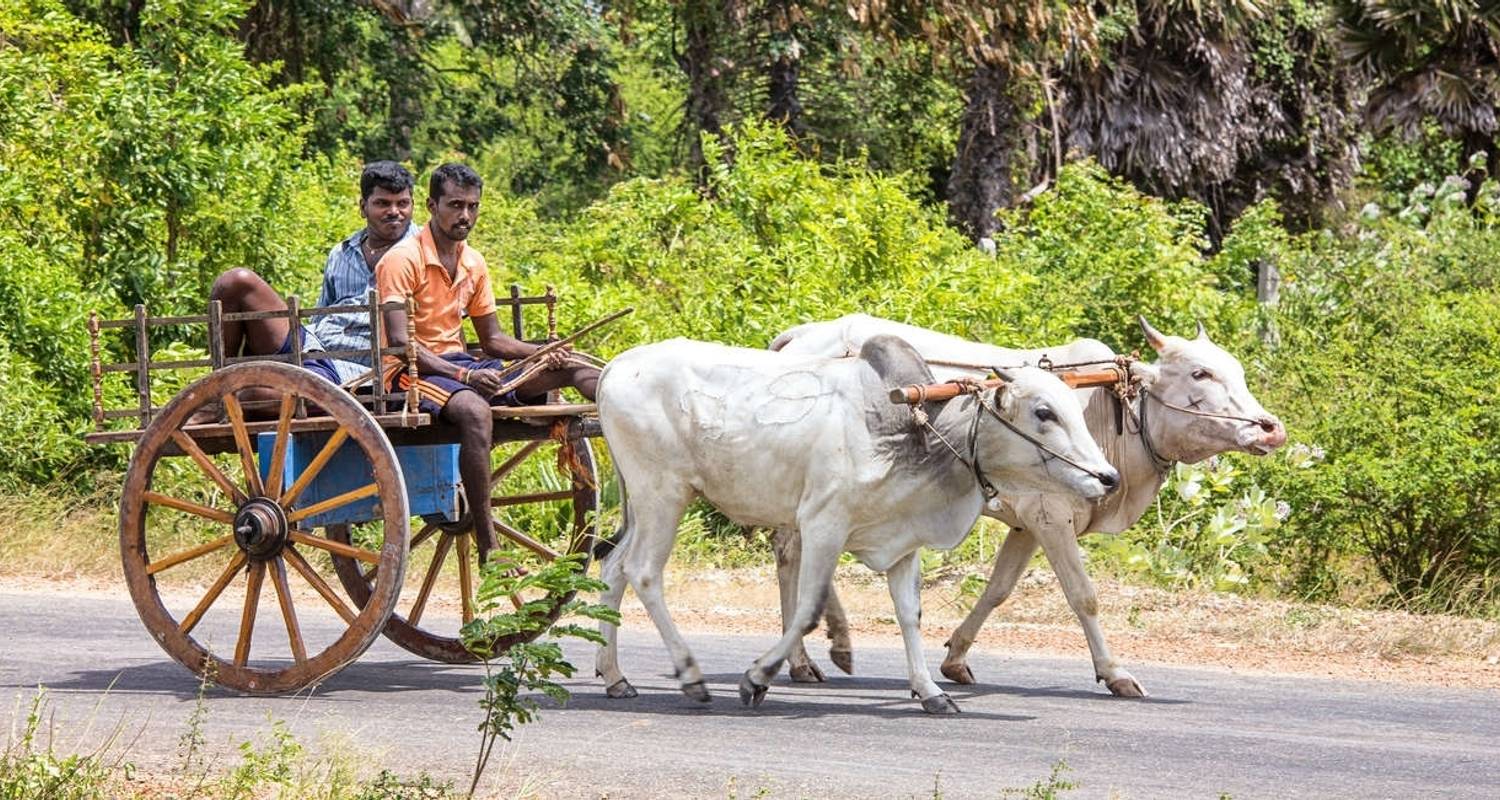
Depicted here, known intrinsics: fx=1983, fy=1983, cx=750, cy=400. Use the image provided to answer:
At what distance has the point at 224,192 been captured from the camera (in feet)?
51.3

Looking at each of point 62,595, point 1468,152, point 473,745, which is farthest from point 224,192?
point 1468,152

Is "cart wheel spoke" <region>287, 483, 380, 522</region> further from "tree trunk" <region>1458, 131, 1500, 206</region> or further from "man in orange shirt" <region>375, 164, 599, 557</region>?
"tree trunk" <region>1458, 131, 1500, 206</region>

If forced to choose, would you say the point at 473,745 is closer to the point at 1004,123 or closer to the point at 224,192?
the point at 224,192

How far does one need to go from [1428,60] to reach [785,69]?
8.36 meters

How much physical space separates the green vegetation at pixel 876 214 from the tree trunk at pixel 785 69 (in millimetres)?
50

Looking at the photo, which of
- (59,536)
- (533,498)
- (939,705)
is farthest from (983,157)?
(939,705)

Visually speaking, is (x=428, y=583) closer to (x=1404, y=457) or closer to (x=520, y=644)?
(x=520, y=644)

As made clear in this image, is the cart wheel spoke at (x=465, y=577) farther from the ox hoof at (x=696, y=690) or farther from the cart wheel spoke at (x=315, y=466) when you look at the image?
the ox hoof at (x=696, y=690)

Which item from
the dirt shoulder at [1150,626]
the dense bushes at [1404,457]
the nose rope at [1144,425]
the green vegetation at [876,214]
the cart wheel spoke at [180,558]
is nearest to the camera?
the cart wheel spoke at [180,558]

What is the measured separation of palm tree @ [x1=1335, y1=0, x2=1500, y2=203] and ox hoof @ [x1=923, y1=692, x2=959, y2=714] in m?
17.9

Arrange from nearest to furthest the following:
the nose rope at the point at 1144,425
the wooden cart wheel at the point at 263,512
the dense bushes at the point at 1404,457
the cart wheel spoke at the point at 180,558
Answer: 1. the wooden cart wheel at the point at 263,512
2. the cart wheel spoke at the point at 180,558
3. the nose rope at the point at 1144,425
4. the dense bushes at the point at 1404,457

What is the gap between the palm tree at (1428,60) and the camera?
23.7 m

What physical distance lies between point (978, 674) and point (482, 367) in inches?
114

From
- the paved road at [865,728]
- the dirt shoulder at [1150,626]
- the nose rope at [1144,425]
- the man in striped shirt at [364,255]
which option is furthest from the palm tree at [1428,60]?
the man in striped shirt at [364,255]
